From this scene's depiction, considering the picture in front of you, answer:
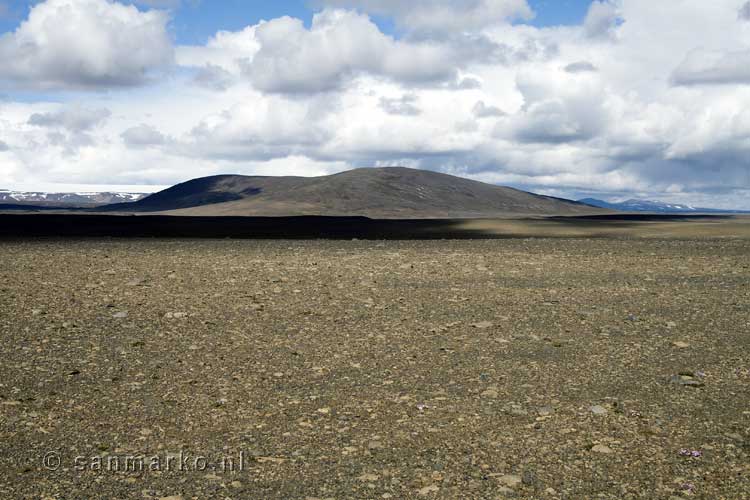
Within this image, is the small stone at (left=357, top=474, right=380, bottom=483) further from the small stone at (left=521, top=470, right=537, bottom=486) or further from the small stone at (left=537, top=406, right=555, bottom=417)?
the small stone at (left=537, top=406, right=555, bottom=417)

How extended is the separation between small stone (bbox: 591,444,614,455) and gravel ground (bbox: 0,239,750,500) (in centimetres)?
2

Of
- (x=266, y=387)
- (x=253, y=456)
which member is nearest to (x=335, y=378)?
(x=266, y=387)

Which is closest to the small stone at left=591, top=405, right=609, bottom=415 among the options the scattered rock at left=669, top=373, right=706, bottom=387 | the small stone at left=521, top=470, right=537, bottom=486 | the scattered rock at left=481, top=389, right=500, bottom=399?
the scattered rock at left=481, top=389, right=500, bottom=399


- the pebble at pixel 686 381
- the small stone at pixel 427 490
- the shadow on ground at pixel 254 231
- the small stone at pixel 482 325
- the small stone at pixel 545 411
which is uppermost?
the shadow on ground at pixel 254 231

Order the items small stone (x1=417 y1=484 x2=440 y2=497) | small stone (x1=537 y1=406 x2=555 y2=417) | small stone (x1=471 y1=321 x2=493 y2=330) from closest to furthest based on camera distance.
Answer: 1. small stone (x1=417 y1=484 x2=440 y2=497)
2. small stone (x1=537 y1=406 x2=555 y2=417)
3. small stone (x1=471 y1=321 x2=493 y2=330)

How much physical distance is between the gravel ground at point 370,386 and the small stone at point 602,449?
25 mm

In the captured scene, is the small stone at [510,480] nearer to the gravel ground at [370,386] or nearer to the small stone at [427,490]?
the gravel ground at [370,386]

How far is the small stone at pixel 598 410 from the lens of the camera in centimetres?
779

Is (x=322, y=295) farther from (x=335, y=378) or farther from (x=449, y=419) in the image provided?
(x=449, y=419)

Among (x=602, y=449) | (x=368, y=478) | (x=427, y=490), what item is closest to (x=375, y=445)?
(x=368, y=478)

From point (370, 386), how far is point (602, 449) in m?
3.02

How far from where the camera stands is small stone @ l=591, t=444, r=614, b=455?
6734 mm
